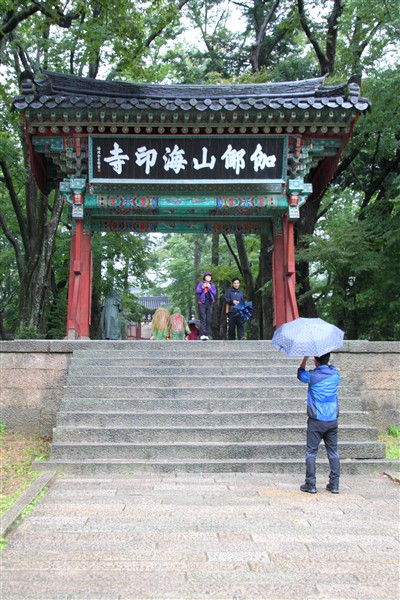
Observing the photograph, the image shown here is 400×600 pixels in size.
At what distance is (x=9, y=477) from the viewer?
6.12m

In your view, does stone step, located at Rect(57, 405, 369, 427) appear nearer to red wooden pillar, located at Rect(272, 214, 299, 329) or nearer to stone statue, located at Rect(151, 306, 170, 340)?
red wooden pillar, located at Rect(272, 214, 299, 329)

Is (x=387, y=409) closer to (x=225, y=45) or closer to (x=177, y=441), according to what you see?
(x=177, y=441)

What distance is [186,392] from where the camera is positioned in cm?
777

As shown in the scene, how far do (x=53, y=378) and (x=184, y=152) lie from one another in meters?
5.22

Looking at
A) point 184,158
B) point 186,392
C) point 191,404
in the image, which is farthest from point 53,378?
point 184,158

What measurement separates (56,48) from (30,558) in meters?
15.8

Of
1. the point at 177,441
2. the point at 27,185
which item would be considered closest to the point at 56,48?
the point at 27,185

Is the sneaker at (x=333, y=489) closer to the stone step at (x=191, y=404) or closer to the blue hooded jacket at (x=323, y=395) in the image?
the blue hooded jacket at (x=323, y=395)

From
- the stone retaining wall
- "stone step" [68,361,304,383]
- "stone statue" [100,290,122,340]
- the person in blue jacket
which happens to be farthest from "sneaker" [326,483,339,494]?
"stone statue" [100,290,122,340]

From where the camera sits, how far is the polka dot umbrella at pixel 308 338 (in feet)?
17.8

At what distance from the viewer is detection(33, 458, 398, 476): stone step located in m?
6.39

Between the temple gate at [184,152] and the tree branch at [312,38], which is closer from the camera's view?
the temple gate at [184,152]

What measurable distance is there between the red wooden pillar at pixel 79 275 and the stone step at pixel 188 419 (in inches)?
132

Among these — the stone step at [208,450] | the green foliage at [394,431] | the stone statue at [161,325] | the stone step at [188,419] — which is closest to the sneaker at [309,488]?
the stone step at [208,450]
